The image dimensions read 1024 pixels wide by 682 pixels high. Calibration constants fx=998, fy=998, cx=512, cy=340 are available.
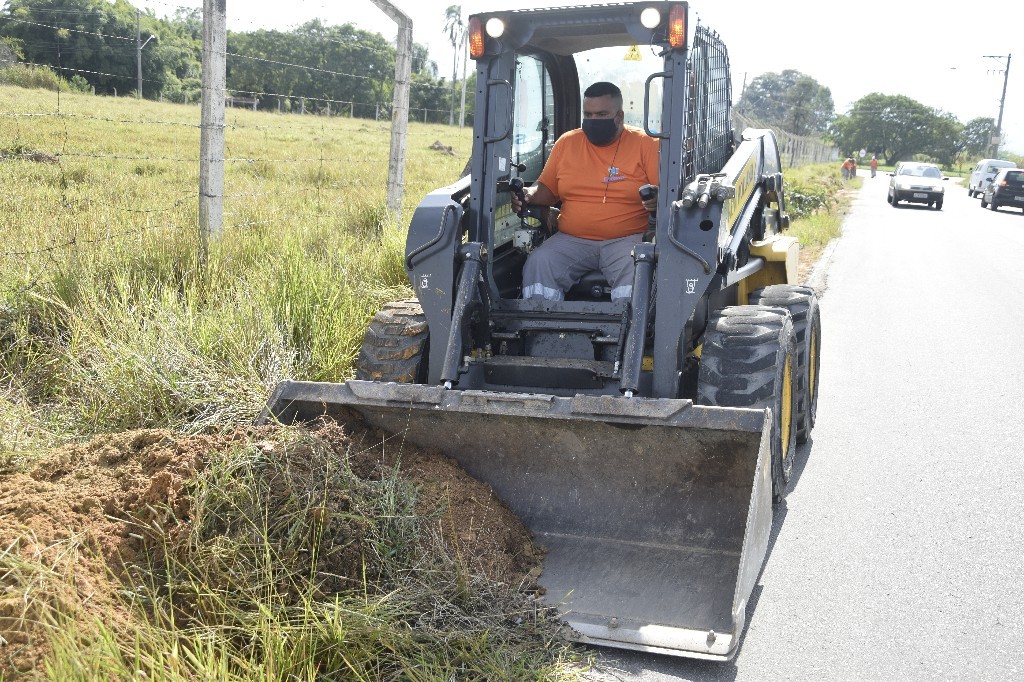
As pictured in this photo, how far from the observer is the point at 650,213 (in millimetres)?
5566

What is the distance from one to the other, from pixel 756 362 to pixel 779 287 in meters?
1.74

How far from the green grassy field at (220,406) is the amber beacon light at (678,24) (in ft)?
8.40

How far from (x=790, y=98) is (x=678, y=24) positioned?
13688 centimetres

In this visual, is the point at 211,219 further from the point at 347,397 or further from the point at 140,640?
the point at 140,640

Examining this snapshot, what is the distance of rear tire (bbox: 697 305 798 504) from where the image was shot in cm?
477

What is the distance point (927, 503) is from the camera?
5387 millimetres

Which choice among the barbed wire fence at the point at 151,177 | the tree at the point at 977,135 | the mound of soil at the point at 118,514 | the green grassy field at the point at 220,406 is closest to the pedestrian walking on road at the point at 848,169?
the barbed wire fence at the point at 151,177

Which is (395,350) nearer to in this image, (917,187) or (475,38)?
(475,38)

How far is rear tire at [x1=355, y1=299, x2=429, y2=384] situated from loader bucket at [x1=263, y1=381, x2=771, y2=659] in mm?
562

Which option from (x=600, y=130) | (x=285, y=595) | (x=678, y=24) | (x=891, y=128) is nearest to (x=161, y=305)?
(x=600, y=130)

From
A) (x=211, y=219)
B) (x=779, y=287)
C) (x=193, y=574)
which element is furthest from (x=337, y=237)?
(x=193, y=574)

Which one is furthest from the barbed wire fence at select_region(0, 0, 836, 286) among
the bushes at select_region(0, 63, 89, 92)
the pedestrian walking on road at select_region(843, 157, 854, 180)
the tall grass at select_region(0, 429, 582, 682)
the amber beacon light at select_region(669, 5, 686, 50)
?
A: the pedestrian walking on road at select_region(843, 157, 854, 180)

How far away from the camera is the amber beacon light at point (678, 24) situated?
4918 mm

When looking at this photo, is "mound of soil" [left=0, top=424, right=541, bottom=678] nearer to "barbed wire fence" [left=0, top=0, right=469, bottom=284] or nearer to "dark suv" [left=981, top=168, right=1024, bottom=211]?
"barbed wire fence" [left=0, top=0, right=469, bottom=284]
